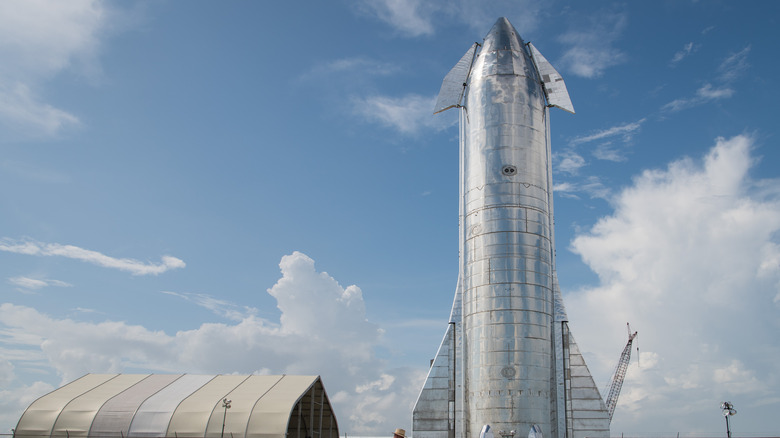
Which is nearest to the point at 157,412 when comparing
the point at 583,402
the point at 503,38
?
the point at 583,402

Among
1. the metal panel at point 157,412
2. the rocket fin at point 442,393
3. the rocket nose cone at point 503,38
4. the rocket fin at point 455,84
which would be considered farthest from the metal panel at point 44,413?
the rocket nose cone at point 503,38

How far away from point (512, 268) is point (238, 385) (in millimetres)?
17533

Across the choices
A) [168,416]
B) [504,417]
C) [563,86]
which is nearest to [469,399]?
[504,417]

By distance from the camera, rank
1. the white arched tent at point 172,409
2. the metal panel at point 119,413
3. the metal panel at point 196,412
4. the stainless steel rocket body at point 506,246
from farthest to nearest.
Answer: the metal panel at point 119,413 < the metal panel at point 196,412 < the white arched tent at point 172,409 < the stainless steel rocket body at point 506,246

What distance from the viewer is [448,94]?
4112cm

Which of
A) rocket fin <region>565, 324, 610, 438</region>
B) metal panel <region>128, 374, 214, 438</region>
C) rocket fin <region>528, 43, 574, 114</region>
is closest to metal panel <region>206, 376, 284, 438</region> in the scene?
metal panel <region>128, 374, 214, 438</region>

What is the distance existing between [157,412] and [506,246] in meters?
21.0

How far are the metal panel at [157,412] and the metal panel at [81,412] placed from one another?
101 inches

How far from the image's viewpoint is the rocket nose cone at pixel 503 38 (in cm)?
3928

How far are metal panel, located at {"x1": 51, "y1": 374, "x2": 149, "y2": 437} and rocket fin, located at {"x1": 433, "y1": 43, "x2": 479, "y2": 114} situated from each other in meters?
25.9

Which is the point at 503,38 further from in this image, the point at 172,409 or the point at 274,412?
the point at 172,409

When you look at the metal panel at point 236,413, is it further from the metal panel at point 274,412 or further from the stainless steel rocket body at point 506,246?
the stainless steel rocket body at point 506,246

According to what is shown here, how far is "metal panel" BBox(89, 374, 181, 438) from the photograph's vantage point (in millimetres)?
36125

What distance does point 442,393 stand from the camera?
117ft
